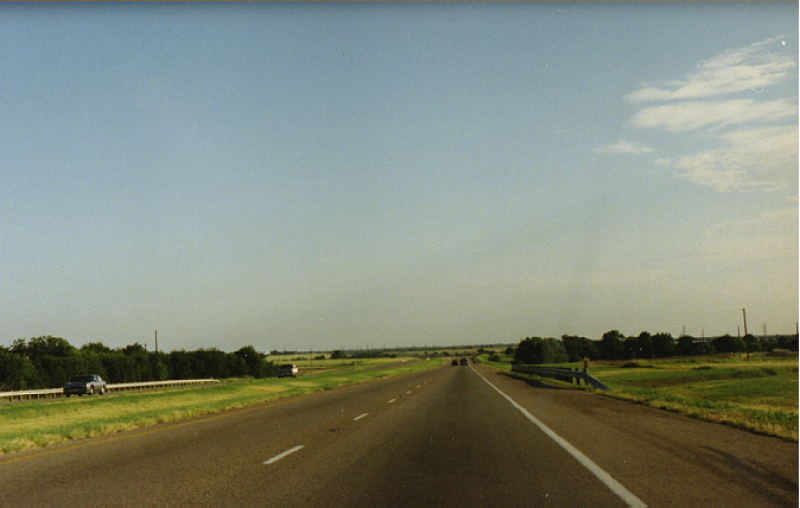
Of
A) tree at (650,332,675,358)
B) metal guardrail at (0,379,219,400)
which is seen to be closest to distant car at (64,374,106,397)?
metal guardrail at (0,379,219,400)

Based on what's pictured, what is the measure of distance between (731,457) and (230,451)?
8.40 metres

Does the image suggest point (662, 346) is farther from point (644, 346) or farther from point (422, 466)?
point (422, 466)

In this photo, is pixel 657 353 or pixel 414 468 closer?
pixel 414 468

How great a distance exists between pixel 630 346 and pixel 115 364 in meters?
139

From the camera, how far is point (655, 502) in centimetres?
761

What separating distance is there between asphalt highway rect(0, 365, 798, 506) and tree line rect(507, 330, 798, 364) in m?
131

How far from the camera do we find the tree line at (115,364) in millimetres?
56062

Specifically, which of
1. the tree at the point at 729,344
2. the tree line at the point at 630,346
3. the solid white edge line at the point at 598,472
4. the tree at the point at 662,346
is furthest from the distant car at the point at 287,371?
the tree at the point at 662,346

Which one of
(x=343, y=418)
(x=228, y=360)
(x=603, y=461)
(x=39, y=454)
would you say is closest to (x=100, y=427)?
(x=39, y=454)

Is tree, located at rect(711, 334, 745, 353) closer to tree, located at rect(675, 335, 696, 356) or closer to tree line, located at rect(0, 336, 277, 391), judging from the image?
tree, located at rect(675, 335, 696, 356)

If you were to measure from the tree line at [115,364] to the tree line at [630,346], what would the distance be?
215 ft

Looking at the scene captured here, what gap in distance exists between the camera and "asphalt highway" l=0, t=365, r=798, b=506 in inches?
321

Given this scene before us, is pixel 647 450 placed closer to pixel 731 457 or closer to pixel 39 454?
pixel 731 457

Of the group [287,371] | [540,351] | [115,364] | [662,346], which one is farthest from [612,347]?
[115,364]
